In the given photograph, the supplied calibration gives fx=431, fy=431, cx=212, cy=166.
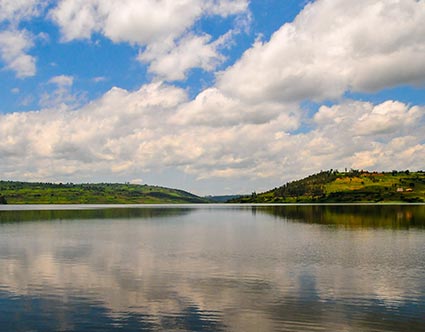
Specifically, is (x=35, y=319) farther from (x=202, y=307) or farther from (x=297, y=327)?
(x=297, y=327)

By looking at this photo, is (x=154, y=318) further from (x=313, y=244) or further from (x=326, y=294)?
(x=313, y=244)

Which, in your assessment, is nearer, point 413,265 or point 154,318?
point 154,318

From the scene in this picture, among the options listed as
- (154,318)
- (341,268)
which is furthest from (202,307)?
(341,268)

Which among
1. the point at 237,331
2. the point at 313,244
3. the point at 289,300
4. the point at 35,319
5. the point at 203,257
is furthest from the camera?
the point at 313,244

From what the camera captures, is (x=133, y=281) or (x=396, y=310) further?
(x=133, y=281)

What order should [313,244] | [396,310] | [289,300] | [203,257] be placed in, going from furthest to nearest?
[313,244], [203,257], [289,300], [396,310]

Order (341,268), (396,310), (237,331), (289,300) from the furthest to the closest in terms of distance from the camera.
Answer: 1. (341,268)
2. (289,300)
3. (396,310)
4. (237,331)

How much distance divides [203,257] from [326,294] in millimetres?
28325

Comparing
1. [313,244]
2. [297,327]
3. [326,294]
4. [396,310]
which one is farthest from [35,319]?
[313,244]

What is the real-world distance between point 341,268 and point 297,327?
87.7 ft

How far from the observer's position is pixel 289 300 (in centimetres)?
4019

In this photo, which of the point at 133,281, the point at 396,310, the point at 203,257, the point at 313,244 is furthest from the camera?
the point at 313,244

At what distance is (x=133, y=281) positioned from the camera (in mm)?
49156

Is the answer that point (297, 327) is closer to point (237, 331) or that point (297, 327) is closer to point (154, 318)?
point (237, 331)
